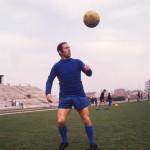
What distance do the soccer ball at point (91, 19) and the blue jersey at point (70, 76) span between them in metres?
1.21

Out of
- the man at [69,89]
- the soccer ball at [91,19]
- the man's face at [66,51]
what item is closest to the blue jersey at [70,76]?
the man at [69,89]

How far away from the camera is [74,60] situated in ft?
27.8

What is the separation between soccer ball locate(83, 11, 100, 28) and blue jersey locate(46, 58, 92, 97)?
3.96ft

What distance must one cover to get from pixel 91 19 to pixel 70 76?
1.59 meters

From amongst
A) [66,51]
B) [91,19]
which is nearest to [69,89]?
[66,51]

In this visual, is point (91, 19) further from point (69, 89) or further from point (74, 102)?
point (74, 102)

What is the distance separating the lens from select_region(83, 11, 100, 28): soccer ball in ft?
30.5

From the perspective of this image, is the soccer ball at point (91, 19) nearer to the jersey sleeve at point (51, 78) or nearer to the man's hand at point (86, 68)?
the man's hand at point (86, 68)

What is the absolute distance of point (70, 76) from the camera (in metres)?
8.38

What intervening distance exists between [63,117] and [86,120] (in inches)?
18.5

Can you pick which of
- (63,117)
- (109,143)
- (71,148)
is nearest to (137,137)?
(109,143)

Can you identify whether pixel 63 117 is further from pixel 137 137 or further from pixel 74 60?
pixel 137 137

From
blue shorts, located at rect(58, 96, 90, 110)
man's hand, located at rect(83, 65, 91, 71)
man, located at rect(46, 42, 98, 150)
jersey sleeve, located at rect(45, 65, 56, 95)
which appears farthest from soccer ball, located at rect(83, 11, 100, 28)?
blue shorts, located at rect(58, 96, 90, 110)

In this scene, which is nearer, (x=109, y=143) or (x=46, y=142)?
(x=109, y=143)
